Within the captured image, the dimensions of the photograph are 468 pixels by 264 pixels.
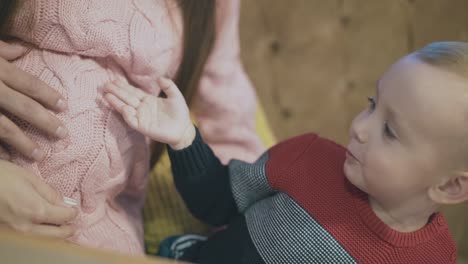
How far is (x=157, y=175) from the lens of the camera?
1.01 metres

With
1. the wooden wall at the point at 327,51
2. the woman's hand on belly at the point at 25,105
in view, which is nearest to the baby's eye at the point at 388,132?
the woman's hand on belly at the point at 25,105

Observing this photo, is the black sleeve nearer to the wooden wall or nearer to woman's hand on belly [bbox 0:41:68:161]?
woman's hand on belly [bbox 0:41:68:161]

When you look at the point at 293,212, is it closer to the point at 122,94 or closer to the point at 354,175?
the point at 354,175

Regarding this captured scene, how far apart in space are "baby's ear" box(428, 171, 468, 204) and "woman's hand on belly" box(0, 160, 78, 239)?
1.53ft

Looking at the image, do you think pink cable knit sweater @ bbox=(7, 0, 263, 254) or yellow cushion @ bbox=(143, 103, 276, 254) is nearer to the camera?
pink cable knit sweater @ bbox=(7, 0, 263, 254)

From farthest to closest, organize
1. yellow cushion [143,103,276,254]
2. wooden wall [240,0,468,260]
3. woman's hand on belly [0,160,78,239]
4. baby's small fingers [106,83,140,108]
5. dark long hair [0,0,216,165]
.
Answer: wooden wall [240,0,468,260] → yellow cushion [143,103,276,254] → dark long hair [0,0,216,165] → baby's small fingers [106,83,140,108] → woman's hand on belly [0,160,78,239]

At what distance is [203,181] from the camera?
2.76 ft

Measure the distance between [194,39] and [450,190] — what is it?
44 cm

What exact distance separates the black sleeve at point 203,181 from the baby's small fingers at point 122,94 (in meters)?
0.11

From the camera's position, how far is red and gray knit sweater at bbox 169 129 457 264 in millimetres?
704

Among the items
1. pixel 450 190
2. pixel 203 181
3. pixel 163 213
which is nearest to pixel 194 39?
pixel 203 181

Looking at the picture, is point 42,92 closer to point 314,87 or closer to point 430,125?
point 430,125

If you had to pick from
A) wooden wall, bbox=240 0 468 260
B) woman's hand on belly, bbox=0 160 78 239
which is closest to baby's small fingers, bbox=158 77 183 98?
woman's hand on belly, bbox=0 160 78 239

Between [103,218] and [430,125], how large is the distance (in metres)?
0.47
